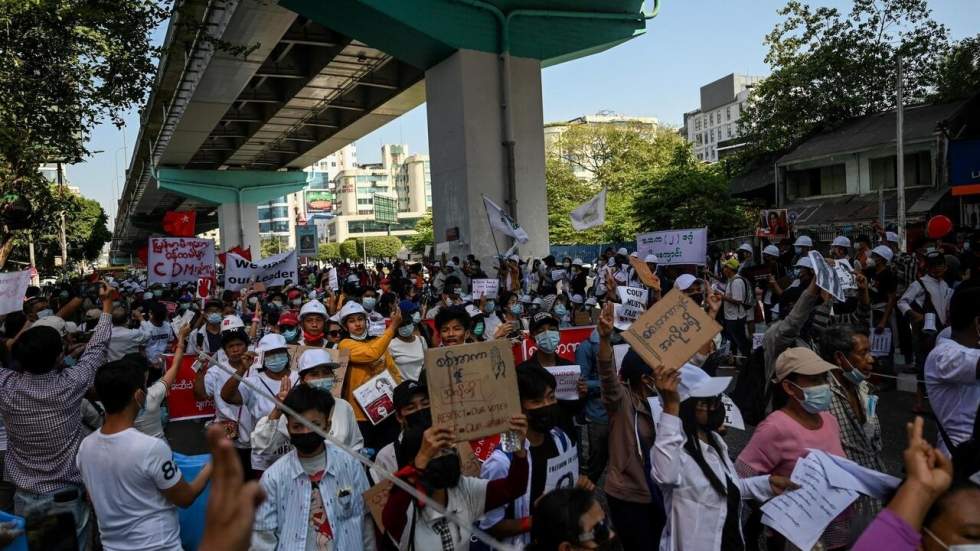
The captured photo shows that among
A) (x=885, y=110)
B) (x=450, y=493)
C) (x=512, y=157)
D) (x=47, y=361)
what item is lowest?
(x=450, y=493)

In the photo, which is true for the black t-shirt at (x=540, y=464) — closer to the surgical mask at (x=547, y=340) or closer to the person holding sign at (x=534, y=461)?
the person holding sign at (x=534, y=461)

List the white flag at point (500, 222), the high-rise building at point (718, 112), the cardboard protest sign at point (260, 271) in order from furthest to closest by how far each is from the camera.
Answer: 1. the high-rise building at point (718, 112)
2. the white flag at point (500, 222)
3. the cardboard protest sign at point (260, 271)

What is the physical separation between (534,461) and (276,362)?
7.71 feet

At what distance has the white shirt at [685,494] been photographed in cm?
306

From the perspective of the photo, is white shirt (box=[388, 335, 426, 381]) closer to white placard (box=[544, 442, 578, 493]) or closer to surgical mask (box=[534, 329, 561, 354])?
surgical mask (box=[534, 329, 561, 354])

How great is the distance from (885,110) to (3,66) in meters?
32.0

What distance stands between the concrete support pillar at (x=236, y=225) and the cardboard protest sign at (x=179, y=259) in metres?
31.6

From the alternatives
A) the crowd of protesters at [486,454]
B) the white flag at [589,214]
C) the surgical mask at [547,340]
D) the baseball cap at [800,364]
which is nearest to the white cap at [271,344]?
the crowd of protesters at [486,454]

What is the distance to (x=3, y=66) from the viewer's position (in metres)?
10.6

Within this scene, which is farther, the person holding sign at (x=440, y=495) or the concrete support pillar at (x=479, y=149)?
the concrete support pillar at (x=479, y=149)

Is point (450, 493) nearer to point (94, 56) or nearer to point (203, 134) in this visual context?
point (94, 56)

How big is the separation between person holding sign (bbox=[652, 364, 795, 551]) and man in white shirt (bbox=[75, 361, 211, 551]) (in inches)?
83.2

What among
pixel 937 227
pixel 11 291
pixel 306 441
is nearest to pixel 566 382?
pixel 306 441

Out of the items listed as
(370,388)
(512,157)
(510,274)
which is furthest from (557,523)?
(512,157)
